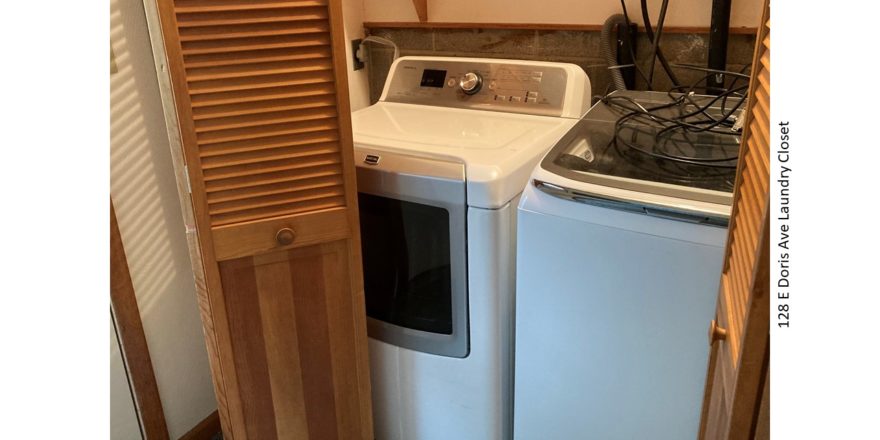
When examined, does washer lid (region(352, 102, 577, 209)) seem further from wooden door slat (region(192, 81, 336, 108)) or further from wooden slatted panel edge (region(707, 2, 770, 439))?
wooden slatted panel edge (region(707, 2, 770, 439))

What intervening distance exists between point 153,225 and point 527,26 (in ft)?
4.01

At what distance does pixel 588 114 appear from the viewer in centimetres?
166

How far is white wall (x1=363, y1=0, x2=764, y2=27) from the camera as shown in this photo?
1.69 m

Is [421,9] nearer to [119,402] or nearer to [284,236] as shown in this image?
[284,236]

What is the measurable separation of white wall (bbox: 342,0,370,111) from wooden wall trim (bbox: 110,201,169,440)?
3.08 ft

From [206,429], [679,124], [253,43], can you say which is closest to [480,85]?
[679,124]

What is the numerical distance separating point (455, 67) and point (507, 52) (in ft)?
0.86

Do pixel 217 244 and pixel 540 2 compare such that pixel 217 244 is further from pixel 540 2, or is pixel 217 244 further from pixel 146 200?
pixel 540 2

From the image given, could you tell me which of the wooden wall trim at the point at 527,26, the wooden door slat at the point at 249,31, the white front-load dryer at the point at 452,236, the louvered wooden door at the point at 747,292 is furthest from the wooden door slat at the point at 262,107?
the wooden wall trim at the point at 527,26

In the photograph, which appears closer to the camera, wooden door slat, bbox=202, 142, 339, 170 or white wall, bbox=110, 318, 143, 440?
wooden door slat, bbox=202, 142, 339, 170

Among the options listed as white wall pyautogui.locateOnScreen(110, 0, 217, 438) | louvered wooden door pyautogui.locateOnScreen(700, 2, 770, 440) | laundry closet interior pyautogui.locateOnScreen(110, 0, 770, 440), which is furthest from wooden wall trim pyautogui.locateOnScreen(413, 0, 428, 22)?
louvered wooden door pyautogui.locateOnScreen(700, 2, 770, 440)

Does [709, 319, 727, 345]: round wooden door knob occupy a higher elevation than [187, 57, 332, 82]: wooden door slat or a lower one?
lower

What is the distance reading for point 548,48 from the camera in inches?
76.9

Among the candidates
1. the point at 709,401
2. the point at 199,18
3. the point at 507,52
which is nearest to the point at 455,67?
the point at 507,52
